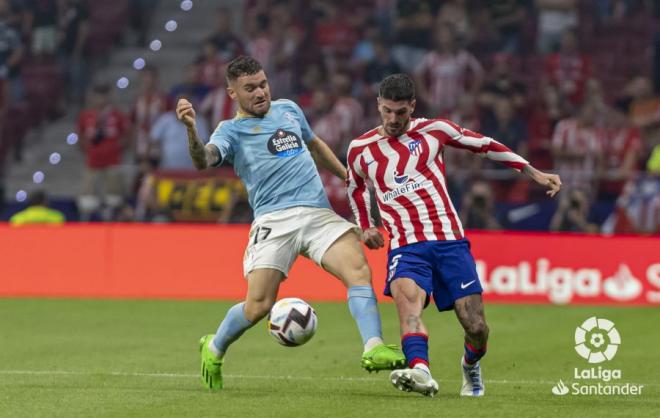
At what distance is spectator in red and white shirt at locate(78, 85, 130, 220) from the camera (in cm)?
2047

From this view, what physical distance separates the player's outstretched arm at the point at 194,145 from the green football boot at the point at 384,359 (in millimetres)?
1539

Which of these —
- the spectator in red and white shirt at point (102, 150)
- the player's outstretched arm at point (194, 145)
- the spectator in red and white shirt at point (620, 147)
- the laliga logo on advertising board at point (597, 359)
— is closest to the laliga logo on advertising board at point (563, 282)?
the laliga logo on advertising board at point (597, 359)

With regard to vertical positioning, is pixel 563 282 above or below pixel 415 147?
below

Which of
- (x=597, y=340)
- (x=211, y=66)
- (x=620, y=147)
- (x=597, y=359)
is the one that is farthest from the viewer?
(x=211, y=66)

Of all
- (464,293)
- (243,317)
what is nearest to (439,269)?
(464,293)

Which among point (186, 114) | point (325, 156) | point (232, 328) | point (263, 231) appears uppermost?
point (186, 114)

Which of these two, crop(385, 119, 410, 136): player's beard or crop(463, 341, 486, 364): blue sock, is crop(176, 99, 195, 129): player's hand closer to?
crop(385, 119, 410, 136): player's beard

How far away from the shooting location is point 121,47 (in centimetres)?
2442

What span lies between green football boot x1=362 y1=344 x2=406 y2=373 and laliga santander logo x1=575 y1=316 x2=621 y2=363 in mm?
3061

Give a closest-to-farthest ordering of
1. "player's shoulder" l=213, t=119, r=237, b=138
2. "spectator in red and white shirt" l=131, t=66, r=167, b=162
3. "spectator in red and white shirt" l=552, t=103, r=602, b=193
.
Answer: "player's shoulder" l=213, t=119, r=237, b=138, "spectator in red and white shirt" l=552, t=103, r=602, b=193, "spectator in red and white shirt" l=131, t=66, r=167, b=162

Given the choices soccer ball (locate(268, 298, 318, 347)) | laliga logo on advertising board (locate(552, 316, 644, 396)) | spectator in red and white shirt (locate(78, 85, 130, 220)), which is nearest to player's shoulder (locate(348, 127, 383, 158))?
soccer ball (locate(268, 298, 318, 347))

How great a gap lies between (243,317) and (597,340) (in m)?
3.86

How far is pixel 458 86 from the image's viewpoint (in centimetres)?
2066

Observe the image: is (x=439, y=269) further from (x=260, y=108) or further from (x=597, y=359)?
(x=597, y=359)
